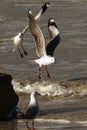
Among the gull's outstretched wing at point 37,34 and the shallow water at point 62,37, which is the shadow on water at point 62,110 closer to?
the gull's outstretched wing at point 37,34

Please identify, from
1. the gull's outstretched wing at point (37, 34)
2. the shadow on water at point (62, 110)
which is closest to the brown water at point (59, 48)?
the shadow on water at point (62, 110)

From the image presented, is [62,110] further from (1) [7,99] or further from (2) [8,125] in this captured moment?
(2) [8,125]

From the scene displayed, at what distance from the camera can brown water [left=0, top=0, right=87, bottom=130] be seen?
37.1 feet

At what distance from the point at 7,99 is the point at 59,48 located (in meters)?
7.18

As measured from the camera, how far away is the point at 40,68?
51.1ft

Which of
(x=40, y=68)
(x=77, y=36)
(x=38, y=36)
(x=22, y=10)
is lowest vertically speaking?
(x=22, y=10)

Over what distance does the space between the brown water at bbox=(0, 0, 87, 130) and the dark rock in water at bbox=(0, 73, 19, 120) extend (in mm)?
337

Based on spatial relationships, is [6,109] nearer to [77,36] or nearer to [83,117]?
[83,117]

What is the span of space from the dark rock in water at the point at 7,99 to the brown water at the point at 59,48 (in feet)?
1.11

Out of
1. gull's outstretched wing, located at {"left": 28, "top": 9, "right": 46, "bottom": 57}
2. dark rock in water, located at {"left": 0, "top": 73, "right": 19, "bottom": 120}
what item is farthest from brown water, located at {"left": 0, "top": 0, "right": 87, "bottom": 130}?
gull's outstretched wing, located at {"left": 28, "top": 9, "right": 46, "bottom": 57}

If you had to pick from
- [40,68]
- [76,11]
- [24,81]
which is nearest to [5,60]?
[40,68]

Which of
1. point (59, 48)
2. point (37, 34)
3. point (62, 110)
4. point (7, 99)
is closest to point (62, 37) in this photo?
point (59, 48)

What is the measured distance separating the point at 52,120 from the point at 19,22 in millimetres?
12847

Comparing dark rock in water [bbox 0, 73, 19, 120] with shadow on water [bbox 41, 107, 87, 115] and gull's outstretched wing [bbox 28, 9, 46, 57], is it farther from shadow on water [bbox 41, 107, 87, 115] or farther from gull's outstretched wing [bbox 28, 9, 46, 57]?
gull's outstretched wing [bbox 28, 9, 46, 57]
